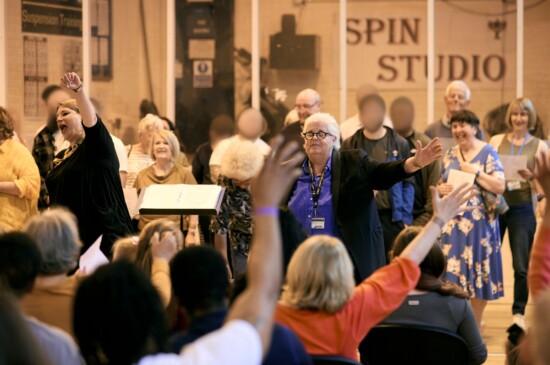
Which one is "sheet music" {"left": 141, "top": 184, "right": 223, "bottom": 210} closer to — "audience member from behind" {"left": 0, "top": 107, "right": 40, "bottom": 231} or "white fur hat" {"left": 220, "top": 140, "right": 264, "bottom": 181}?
"white fur hat" {"left": 220, "top": 140, "right": 264, "bottom": 181}

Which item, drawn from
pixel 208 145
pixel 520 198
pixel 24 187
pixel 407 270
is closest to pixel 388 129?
pixel 520 198

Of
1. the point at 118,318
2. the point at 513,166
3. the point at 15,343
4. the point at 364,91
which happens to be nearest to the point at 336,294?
the point at 118,318

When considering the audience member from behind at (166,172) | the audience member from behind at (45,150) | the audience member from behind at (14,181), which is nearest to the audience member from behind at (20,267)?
the audience member from behind at (14,181)

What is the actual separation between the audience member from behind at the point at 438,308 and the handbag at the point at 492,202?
10.9 feet

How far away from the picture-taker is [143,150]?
28.5ft

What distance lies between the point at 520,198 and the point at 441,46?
386cm

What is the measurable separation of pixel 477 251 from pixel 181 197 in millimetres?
2357

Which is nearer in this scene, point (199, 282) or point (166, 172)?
point (199, 282)

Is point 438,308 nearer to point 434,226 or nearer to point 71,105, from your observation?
point 434,226

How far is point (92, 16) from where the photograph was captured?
1151 cm

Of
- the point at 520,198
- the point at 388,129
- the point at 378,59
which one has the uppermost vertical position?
the point at 378,59

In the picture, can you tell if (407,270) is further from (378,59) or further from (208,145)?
(378,59)

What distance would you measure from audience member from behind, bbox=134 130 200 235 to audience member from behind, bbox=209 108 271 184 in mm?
1112

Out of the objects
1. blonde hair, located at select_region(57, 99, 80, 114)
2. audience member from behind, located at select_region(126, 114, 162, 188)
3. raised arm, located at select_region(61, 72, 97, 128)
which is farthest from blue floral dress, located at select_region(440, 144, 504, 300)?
raised arm, located at select_region(61, 72, 97, 128)
